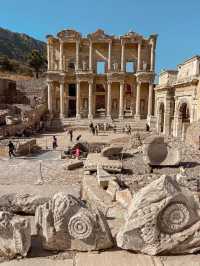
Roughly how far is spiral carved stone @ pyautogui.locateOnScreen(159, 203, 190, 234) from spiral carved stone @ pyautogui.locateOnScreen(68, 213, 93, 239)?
1148 mm

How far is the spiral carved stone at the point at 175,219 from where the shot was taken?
14.4 feet

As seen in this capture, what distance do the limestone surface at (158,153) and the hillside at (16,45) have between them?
96.8m

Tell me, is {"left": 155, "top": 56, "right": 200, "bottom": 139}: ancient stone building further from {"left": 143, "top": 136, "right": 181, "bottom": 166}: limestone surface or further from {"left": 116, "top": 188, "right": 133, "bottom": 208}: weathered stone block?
{"left": 116, "top": 188, "right": 133, "bottom": 208}: weathered stone block

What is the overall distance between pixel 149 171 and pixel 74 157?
5.66 metres

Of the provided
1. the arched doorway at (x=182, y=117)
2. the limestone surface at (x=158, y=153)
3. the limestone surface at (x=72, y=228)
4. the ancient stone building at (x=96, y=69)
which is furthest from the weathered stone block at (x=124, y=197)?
the ancient stone building at (x=96, y=69)

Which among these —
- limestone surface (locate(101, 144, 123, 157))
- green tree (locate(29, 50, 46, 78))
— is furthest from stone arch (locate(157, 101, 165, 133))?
green tree (locate(29, 50, 46, 78))

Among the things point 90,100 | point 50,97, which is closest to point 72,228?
point 90,100

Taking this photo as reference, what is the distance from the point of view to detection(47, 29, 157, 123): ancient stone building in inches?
1421

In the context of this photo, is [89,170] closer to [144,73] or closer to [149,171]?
[149,171]

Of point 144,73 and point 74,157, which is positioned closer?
point 74,157

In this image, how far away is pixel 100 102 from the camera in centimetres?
4747

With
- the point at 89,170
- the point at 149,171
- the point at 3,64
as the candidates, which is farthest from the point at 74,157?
the point at 3,64

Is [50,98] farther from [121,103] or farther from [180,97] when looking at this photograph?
[180,97]

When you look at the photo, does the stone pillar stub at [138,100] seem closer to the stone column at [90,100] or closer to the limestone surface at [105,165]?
the stone column at [90,100]
